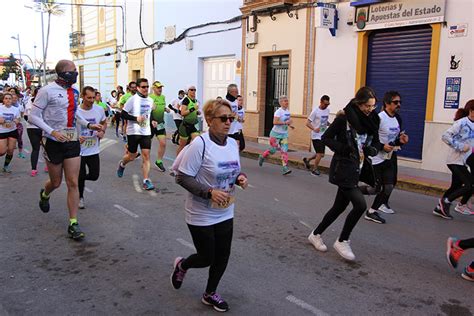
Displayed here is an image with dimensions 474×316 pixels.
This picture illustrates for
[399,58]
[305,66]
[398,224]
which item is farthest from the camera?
[305,66]

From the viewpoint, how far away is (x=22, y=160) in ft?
36.1

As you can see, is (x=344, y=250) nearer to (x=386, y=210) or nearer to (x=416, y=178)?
(x=386, y=210)

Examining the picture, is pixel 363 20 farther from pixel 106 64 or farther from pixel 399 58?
pixel 106 64

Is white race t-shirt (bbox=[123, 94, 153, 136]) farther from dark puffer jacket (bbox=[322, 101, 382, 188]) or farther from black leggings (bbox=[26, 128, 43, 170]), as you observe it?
dark puffer jacket (bbox=[322, 101, 382, 188])

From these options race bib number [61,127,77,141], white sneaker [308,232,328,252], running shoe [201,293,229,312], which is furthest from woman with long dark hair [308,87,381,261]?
race bib number [61,127,77,141]

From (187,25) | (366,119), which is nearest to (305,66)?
(187,25)

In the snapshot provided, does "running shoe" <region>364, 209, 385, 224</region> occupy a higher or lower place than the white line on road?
higher

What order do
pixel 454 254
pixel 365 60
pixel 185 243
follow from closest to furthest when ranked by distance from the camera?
pixel 454 254, pixel 185 243, pixel 365 60

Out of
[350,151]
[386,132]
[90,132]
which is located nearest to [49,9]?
[90,132]

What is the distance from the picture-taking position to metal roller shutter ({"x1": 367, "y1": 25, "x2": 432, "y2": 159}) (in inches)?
419

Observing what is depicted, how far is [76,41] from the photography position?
32.6 m

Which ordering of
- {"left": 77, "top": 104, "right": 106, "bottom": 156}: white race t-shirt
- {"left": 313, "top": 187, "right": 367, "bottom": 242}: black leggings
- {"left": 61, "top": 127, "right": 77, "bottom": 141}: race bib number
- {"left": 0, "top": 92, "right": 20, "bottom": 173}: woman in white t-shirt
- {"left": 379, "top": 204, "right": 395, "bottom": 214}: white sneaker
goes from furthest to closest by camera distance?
{"left": 0, "top": 92, "right": 20, "bottom": 173}: woman in white t-shirt < {"left": 379, "top": 204, "right": 395, "bottom": 214}: white sneaker < {"left": 77, "top": 104, "right": 106, "bottom": 156}: white race t-shirt < {"left": 61, "top": 127, "right": 77, "bottom": 141}: race bib number < {"left": 313, "top": 187, "right": 367, "bottom": 242}: black leggings

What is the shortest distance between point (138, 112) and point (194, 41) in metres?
11.5

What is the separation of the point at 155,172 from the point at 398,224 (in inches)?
201
